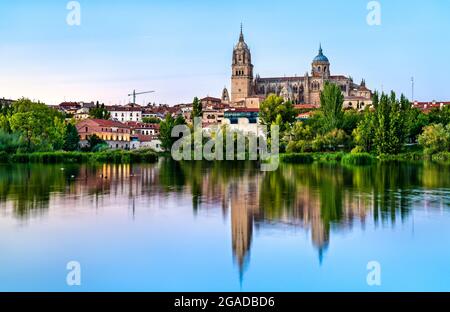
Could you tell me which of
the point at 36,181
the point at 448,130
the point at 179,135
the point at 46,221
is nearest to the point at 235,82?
the point at 179,135

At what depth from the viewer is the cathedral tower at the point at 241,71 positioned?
126812 mm

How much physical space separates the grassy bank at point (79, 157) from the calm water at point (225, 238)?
22.8m

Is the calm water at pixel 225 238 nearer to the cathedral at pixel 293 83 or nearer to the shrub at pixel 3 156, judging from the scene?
the shrub at pixel 3 156

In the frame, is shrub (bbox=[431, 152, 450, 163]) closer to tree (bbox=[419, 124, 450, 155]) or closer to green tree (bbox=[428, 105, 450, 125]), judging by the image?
tree (bbox=[419, 124, 450, 155])

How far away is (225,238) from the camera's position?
1327cm

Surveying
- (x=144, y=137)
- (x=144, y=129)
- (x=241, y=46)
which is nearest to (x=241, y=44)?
(x=241, y=46)

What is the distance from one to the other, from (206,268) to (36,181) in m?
17.7

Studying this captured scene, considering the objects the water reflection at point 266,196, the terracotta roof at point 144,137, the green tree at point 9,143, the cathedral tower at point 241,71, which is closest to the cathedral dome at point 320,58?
the cathedral tower at point 241,71

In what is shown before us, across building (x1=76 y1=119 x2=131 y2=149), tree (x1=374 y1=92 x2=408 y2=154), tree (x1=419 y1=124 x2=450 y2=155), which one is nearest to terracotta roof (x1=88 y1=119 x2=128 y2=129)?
building (x1=76 y1=119 x2=131 y2=149)

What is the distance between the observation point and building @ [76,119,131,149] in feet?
242

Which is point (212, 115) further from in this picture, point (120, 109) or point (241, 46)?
point (241, 46)

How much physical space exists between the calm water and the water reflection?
0.16 feet

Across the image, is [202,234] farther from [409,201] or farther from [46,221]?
[409,201]
